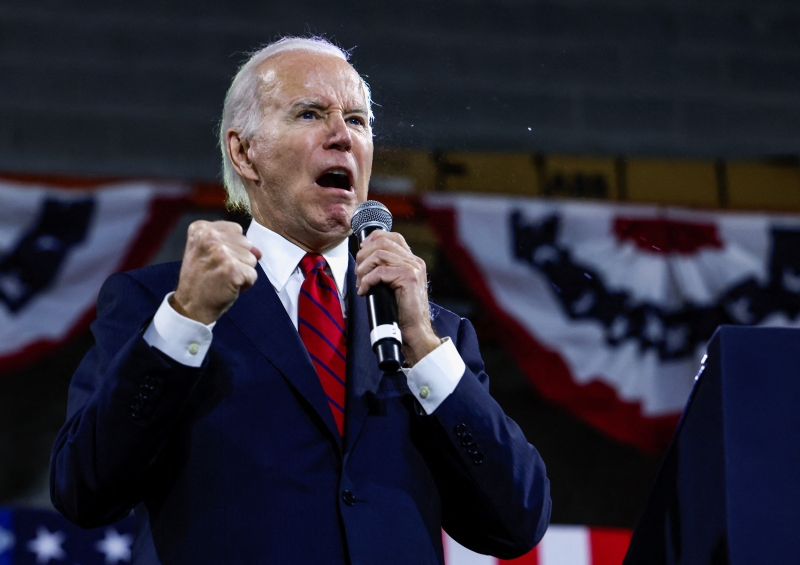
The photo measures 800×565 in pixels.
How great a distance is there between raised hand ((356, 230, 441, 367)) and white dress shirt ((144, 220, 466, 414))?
2cm

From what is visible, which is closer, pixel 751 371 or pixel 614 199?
pixel 751 371

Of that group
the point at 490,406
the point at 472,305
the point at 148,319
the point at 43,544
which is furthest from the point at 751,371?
the point at 472,305

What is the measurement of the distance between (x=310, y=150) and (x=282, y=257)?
0.50 ft

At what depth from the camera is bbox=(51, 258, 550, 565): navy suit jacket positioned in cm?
110

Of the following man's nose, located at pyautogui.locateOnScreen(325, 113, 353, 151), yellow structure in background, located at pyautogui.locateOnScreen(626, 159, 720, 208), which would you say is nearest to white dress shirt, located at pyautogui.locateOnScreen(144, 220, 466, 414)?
man's nose, located at pyautogui.locateOnScreen(325, 113, 353, 151)

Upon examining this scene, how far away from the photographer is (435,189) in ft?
10.3

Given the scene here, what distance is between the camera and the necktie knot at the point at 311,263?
1.32m

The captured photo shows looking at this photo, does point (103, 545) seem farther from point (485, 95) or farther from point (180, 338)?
point (485, 95)

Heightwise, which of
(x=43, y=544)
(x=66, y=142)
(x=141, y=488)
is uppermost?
(x=66, y=142)

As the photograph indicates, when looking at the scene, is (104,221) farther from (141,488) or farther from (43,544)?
(141,488)

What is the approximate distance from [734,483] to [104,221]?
2.25m

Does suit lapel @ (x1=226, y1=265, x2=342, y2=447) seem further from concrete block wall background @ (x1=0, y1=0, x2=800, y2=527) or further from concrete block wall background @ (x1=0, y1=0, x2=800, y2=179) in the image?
concrete block wall background @ (x1=0, y1=0, x2=800, y2=179)

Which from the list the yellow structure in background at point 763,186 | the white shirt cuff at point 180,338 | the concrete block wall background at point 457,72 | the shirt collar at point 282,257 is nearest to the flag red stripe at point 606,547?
the shirt collar at point 282,257

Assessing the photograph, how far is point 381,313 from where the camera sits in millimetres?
1137
